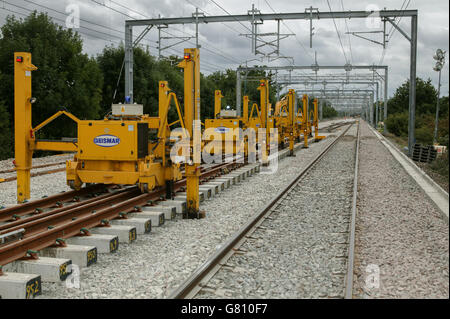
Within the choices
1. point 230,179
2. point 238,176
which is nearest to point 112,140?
point 230,179

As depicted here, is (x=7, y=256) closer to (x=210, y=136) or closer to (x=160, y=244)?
(x=160, y=244)

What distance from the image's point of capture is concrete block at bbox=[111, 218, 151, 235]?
776cm

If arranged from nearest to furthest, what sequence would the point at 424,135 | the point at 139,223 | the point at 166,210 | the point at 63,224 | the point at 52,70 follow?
the point at 63,224 < the point at 139,223 < the point at 166,210 < the point at 52,70 < the point at 424,135

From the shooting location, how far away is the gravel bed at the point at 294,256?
5.46 m

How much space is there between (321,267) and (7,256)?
3901 mm

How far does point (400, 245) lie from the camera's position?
727 cm

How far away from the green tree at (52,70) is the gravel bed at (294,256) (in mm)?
19695

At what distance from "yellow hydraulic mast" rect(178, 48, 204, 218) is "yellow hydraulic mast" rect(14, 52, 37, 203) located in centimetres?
303

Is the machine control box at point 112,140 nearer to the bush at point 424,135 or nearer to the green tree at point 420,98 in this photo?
the bush at point 424,135

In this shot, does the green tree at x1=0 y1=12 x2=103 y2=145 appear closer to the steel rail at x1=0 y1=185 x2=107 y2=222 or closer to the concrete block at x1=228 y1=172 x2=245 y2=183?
the concrete block at x1=228 y1=172 x2=245 y2=183

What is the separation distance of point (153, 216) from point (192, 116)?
1.98 m

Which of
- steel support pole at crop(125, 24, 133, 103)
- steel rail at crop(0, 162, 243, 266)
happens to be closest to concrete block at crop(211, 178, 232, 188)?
steel rail at crop(0, 162, 243, 266)

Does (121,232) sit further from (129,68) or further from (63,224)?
(129,68)

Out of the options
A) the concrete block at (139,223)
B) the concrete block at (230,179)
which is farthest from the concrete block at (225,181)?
the concrete block at (139,223)
